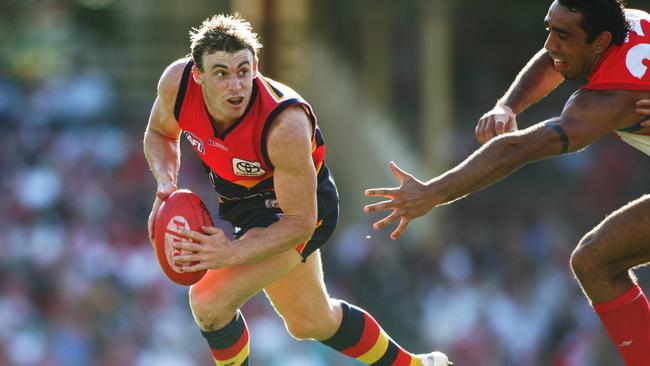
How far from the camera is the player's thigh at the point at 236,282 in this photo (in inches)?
228

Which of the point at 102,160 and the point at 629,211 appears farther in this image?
the point at 102,160

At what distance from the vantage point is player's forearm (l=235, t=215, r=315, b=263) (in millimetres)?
5723

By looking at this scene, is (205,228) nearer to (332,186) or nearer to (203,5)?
(332,186)

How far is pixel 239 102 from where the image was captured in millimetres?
5738

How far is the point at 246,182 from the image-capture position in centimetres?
603

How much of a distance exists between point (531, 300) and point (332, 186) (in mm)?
6999

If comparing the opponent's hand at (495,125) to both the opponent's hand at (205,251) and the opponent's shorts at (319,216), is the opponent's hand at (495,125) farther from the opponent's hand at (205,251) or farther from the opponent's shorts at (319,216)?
the opponent's hand at (205,251)

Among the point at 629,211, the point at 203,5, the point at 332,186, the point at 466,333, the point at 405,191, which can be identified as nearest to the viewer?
the point at 405,191

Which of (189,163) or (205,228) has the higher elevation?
(205,228)

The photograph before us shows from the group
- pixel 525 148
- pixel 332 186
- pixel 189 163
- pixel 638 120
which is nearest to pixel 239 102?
pixel 332 186

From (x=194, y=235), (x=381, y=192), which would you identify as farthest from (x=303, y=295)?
(x=381, y=192)

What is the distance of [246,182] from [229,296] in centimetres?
58

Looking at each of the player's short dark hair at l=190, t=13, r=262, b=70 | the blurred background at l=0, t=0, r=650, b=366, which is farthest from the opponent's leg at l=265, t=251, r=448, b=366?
the blurred background at l=0, t=0, r=650, b=366

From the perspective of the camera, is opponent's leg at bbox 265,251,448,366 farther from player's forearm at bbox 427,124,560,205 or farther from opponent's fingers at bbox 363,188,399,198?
player's forearm at bbox 427,124,560,205
